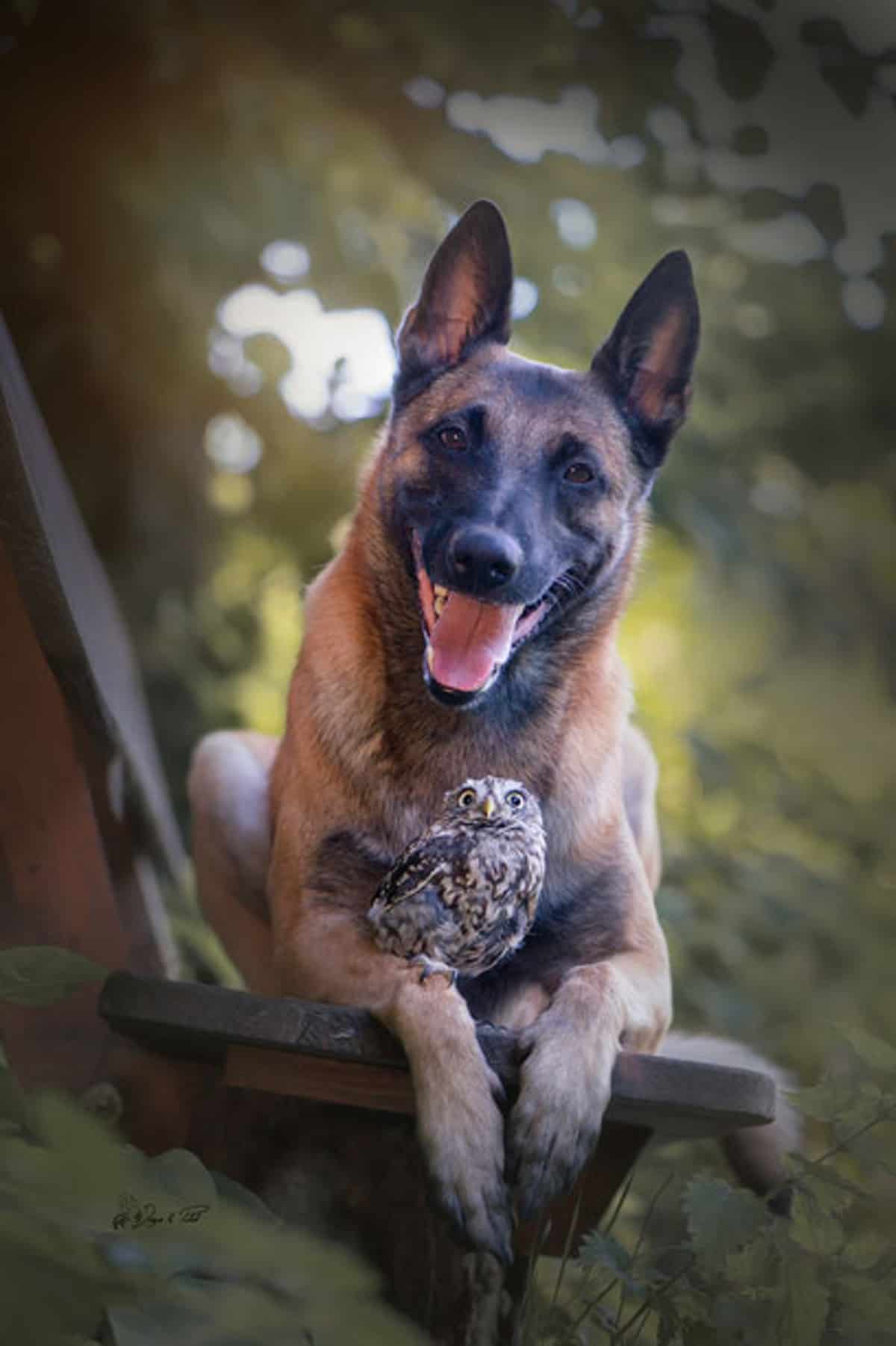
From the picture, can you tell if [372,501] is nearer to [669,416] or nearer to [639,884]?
[669,416]

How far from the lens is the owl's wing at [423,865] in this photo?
1.77 meters

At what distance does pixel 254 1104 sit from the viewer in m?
1.97

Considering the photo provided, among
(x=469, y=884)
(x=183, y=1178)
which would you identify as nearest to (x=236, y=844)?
(x=469, y=884)

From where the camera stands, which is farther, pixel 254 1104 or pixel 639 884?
pixel 639 884

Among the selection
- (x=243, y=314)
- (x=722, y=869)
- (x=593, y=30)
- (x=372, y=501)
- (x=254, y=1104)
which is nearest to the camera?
(x=254, y=1104)

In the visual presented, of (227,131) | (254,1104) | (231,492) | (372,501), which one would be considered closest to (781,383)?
(372,501)

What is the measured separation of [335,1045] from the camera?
1.76 m

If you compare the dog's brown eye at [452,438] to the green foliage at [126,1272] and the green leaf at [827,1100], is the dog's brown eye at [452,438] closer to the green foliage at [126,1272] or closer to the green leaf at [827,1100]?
the green leaf at [827,1100]

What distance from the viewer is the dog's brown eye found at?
2.11 meters

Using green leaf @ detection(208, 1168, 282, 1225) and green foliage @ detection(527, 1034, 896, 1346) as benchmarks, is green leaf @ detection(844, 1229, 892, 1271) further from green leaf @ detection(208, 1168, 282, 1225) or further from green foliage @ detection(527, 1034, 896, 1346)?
green leaf @ detection(208, 1168, 282, 1225)

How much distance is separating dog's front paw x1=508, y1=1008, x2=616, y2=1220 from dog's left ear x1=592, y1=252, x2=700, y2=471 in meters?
1.02

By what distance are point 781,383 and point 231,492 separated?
69.4 inches

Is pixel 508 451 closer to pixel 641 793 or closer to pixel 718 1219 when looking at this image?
pixel 641 793

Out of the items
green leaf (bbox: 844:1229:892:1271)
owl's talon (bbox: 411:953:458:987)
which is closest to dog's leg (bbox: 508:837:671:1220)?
owl's talon (bbox: 411:953:458:987)
